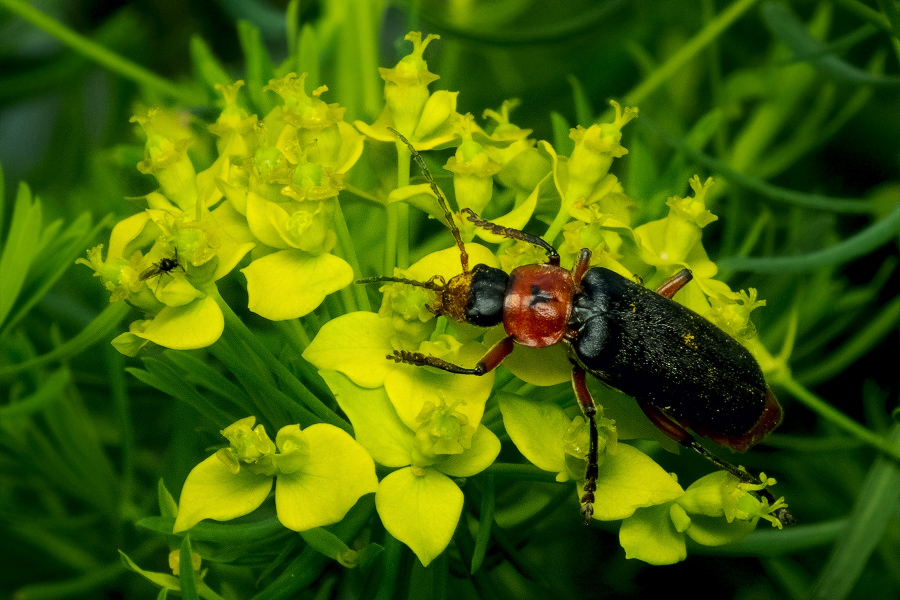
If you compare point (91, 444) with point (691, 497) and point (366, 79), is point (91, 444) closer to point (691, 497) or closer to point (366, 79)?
point (366, 79)

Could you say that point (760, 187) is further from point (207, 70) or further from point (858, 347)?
point (207, 70)

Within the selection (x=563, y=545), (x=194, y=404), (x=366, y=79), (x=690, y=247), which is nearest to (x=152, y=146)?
(x=194, y=404)

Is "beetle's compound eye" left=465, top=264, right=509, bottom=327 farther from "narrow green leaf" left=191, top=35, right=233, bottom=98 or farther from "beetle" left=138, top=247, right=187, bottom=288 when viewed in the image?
"narrow green leaf" left=191, top=35, right=233, bottom=98

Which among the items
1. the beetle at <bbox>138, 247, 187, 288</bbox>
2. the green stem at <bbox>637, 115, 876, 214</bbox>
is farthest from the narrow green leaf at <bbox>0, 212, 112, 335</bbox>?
the green stem at <bbox>637, 115, 876, 214</bbox>

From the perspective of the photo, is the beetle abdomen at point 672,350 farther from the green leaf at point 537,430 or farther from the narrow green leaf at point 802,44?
the narrow green leaf at point 802,44

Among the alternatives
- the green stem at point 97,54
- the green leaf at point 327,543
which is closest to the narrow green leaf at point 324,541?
the green leaf at point 327,543

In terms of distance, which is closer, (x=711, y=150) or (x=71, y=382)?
(x=71, y=382)

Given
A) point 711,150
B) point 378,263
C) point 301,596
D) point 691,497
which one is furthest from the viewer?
point 711,150
